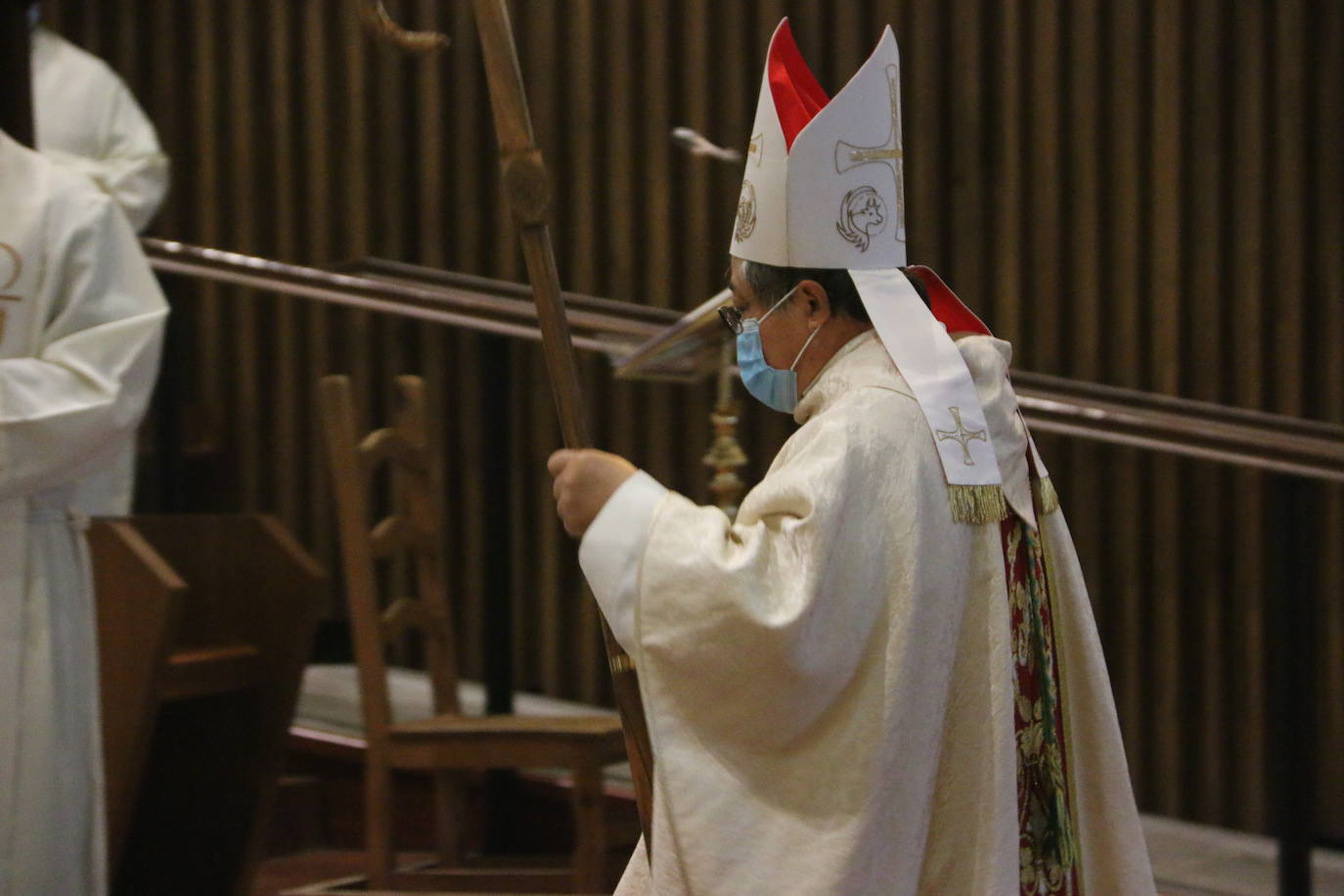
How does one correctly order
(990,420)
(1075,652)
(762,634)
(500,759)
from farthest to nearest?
(500,759) → (1075,652) → (990,420) → (762,634)

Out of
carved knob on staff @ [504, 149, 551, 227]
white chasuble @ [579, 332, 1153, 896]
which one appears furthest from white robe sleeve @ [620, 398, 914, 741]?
carved knob on staff @ [504, 149, 551, 227]

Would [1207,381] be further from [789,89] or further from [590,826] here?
[789,89]

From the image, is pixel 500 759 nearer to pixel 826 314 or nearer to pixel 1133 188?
pixel 826 314

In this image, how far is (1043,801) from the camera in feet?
6.72

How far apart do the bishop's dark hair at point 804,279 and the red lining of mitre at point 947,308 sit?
7.1 inches

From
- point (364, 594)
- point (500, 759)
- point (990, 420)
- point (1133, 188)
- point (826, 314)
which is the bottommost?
point (500, 759)

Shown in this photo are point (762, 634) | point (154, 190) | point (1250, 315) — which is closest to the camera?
point (762, 634)

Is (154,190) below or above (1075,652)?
above

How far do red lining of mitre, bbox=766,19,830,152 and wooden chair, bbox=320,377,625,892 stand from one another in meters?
1.59

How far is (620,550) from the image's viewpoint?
1.90 meters

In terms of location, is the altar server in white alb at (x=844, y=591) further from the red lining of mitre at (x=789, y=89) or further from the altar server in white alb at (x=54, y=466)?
the altar server in white alb at (x=54, y=466)

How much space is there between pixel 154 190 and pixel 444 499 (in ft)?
4.04

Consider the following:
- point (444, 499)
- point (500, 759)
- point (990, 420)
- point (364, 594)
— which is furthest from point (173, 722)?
point (990, 420)

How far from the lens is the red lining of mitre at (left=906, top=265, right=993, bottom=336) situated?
7.23 ft
